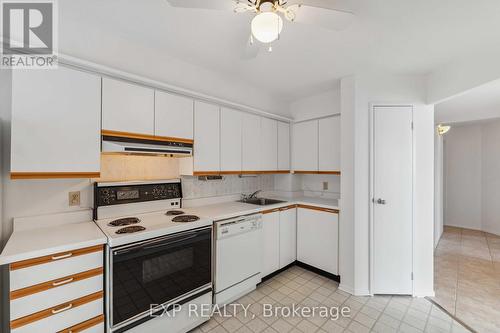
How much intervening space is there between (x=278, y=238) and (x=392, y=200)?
4.72ft

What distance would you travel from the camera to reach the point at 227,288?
2.26 m

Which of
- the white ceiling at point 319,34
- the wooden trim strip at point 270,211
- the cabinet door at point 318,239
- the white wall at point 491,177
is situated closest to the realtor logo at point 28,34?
the white ceiling at point 319,34

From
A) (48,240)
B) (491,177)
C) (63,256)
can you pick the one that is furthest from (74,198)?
(491,177)

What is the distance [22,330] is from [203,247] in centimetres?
119

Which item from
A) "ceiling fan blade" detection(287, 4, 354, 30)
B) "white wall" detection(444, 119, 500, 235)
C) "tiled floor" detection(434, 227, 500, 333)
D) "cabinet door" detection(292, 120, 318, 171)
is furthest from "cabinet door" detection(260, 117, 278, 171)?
"white wall" detection(444, 119, 500, 235)

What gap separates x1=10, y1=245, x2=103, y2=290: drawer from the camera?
1.23 metres

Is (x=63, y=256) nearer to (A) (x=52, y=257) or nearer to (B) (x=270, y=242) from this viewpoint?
(A) (x=52, y=257)

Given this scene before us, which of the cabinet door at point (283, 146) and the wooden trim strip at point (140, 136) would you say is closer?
the wooden trim strip at point (140, 136)

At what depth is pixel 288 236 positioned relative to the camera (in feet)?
9.99

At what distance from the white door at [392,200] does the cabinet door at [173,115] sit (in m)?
2.11

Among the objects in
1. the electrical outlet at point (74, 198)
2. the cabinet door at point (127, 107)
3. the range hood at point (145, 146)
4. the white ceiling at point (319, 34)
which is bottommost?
the electrical outlet at point (74, 198)

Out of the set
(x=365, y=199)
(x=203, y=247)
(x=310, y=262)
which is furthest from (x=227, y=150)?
(x=310, y=262)

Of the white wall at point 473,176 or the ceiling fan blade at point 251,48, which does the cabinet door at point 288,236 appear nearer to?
the ceiling fan blade at point 251,48

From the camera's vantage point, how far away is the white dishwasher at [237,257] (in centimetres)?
220
